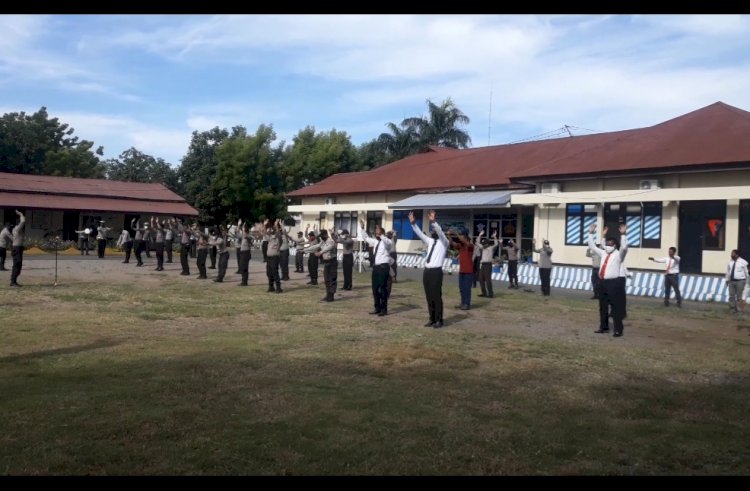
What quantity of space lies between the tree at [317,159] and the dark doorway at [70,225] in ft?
52.2

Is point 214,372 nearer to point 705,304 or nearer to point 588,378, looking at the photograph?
point 588,378

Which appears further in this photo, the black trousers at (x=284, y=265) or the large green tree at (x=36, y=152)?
the large green tree at (x=36, y=152)

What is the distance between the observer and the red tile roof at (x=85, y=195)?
37938 millimetres

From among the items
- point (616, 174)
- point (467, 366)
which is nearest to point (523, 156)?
point (616, 174)

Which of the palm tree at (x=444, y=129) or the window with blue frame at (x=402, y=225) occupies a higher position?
the palm tree at (x=444, y=129)

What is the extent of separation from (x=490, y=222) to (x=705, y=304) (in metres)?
13.6

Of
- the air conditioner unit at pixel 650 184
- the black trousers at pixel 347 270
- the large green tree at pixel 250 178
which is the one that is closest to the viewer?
the black trousers at pixel 347 270

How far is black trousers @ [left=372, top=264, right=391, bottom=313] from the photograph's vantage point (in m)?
14.5

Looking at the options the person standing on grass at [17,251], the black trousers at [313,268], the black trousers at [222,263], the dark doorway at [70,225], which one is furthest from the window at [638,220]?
the dark doorway at [70,225]

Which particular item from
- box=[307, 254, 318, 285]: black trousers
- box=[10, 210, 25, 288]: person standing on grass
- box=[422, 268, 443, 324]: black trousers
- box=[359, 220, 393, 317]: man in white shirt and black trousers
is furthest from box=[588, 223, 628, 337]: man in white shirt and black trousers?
box=[10, 210, 25, 288]: person standing on grass

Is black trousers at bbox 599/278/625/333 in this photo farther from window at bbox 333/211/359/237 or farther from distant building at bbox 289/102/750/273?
window at bbox 333/211/359/237

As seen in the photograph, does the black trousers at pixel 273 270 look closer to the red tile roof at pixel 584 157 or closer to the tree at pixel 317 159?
the red tile roof at pixel 584 157

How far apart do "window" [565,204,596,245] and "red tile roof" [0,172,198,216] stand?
2405cm

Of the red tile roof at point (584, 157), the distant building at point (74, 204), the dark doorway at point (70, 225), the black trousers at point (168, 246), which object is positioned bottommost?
the black trousers at point (168, 246)
